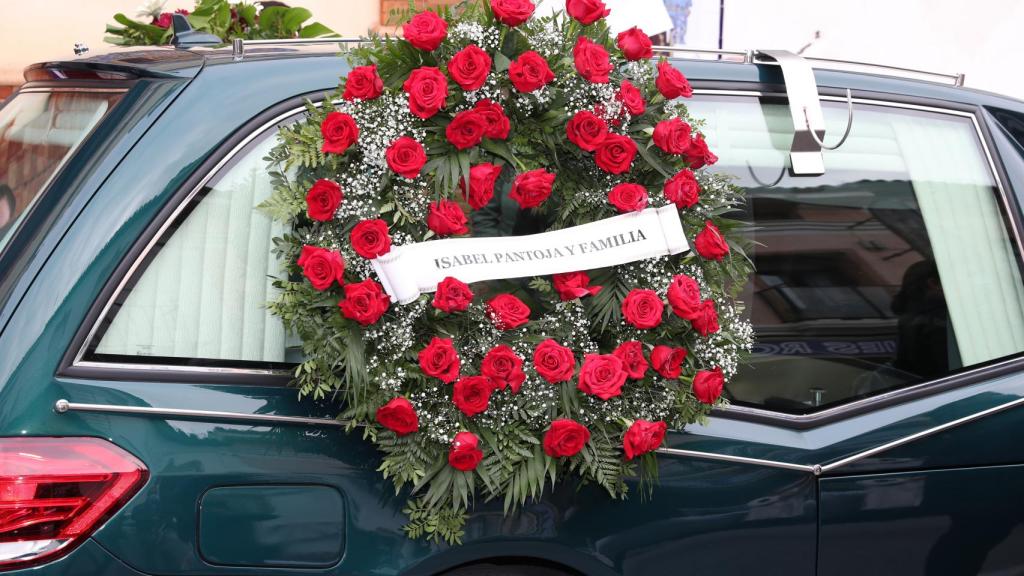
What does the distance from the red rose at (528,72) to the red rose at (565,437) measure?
0.68m

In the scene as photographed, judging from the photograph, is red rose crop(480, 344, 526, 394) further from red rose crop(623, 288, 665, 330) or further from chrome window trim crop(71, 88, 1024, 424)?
chrome window trim crop(71, 88, 1024, 424)

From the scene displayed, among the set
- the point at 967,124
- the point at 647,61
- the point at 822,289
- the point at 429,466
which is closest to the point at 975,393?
the point at 822,289

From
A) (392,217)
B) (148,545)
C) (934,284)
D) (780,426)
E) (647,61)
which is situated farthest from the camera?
(934,284)

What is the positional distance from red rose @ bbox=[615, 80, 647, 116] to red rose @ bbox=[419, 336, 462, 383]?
0.65m

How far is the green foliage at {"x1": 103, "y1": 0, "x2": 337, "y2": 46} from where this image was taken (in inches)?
117

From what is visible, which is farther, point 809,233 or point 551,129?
point 809,233

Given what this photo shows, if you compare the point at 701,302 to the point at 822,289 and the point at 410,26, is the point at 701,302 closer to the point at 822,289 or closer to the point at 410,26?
the point at 822,289

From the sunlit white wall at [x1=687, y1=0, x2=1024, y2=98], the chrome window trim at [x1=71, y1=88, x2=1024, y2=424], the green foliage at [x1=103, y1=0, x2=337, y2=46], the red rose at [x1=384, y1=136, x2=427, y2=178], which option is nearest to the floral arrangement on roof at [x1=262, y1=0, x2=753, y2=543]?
the red rose at [x1=384, y1=136, x2=427, y2=178]

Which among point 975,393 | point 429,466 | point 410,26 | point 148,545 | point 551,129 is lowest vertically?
point 148,545

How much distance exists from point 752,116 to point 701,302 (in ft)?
2.23

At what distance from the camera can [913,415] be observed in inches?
104

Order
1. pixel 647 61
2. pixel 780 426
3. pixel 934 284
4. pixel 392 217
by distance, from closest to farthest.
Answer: pixel 392 217
pixel 647 61
pixel 780 426
pixel 934 284

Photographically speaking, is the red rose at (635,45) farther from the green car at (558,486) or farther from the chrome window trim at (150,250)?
the chrome window trim at (150,250)

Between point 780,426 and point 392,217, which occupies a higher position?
point 392,217
